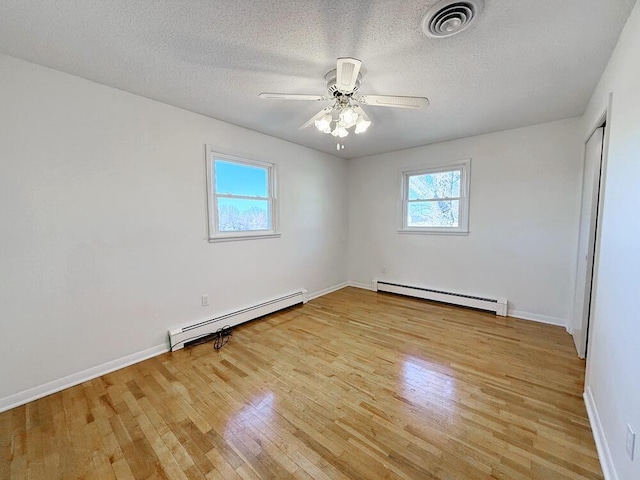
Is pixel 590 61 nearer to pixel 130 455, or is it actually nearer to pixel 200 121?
pixel 200 121

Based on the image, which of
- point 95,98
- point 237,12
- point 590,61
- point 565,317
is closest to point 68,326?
point 95,98

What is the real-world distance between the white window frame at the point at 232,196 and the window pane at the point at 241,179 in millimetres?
44

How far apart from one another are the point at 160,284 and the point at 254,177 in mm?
1690

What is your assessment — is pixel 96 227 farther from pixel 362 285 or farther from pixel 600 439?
pixel 362 285

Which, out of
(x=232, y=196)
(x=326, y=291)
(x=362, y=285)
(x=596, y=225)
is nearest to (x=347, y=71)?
(x=232, y=196)

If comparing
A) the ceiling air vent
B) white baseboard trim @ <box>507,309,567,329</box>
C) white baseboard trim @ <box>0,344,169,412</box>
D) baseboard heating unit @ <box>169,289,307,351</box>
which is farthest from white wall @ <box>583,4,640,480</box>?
white baseboard trim @ <box>0,344,169,412</box>

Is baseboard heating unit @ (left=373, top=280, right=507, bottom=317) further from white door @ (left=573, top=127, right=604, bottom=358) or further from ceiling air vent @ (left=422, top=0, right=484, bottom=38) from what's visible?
ceiling air vent @ (left=422, top=0, right=484, bottom=38)

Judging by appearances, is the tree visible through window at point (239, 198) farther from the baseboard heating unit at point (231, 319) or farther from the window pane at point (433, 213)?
the window pane at point (433, 213)

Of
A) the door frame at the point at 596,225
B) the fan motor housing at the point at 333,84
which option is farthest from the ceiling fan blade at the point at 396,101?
the door frame at the point at 596,225

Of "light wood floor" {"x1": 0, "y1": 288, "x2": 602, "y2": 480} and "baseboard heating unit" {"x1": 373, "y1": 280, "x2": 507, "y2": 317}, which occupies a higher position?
"baseboard heating unit" {"x1": 373, "y1": 280, "x2": 507, "y2": 317}

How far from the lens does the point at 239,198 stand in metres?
3.26

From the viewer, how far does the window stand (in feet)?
12.3

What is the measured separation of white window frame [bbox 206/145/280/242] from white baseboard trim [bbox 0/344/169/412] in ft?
4.13

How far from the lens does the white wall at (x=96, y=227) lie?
1850 mm
